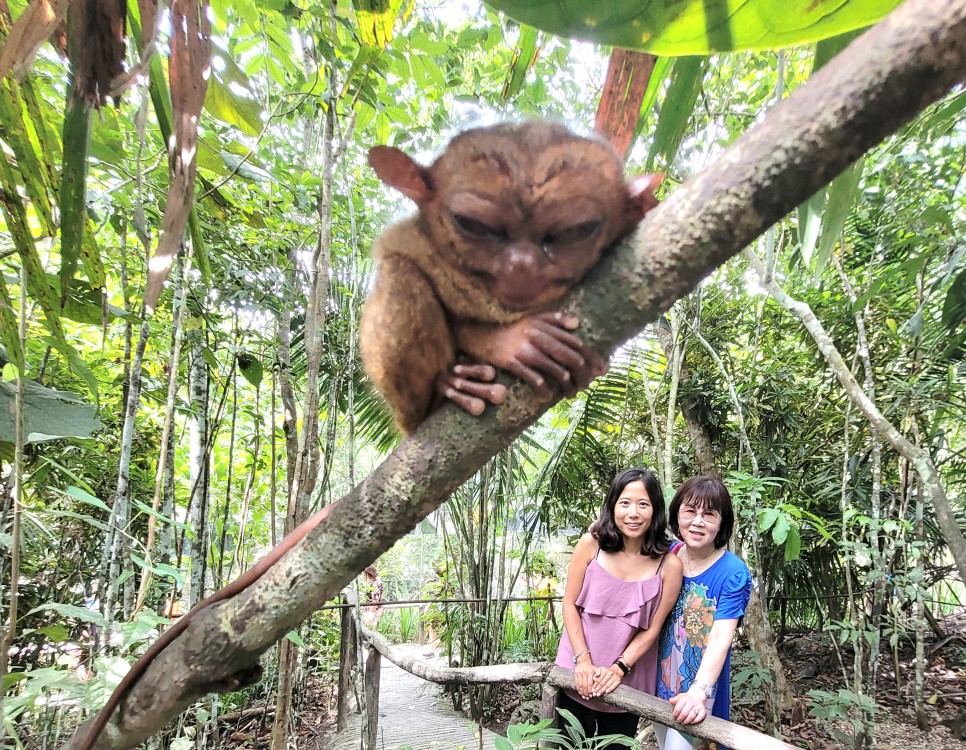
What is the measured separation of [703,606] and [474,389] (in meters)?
2.25

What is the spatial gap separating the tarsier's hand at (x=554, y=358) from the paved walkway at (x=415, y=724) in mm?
3084

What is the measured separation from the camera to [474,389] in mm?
886

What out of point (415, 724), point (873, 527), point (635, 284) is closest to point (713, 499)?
point (873, 527)

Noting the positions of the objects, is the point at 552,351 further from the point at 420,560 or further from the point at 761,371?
the point at 420,560

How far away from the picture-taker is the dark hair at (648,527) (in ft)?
9.02

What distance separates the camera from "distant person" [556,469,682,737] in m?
2.59

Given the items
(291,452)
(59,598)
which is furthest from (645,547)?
(59,598)

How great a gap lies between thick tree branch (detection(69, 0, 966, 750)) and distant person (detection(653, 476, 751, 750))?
209 cm

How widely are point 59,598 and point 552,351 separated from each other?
12.3 feet

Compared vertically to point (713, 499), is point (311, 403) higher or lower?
higher

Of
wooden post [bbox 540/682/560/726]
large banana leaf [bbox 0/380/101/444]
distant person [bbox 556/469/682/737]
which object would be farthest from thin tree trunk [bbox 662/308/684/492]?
large banana leaf [bbox 0/380/101/444]

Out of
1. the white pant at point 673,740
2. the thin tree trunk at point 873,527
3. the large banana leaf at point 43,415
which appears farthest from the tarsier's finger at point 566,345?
the thin tree trunk at point 873,527

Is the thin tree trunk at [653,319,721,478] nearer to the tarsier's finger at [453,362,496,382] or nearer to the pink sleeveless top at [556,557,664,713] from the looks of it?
the pink sleeveless top at [556,557,664,713]

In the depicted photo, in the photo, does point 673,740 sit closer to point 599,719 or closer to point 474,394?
point 599,719
